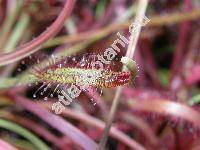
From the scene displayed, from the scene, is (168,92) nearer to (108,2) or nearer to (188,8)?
(188,8)

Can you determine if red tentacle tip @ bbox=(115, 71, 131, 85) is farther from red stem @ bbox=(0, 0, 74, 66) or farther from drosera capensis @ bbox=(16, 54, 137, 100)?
red stem @ bbox=(0, 0, 74, 66)

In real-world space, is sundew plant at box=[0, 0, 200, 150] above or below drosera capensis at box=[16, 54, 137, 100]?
above

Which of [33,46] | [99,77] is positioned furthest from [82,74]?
[33,46]

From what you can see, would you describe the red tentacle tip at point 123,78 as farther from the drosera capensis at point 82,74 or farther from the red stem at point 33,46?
the red stem at point 33,46

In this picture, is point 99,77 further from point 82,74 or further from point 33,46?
point 33,46

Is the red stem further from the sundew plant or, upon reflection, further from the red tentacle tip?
the red tentacle tip

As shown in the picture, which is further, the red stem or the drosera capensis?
the red stem

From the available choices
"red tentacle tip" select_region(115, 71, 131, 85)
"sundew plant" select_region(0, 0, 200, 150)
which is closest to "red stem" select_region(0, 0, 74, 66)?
"sundew plant" select_region(0, 0, 200, 150)

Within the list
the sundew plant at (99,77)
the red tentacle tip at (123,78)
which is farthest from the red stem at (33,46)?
the red tentacle tip at (123,78)
